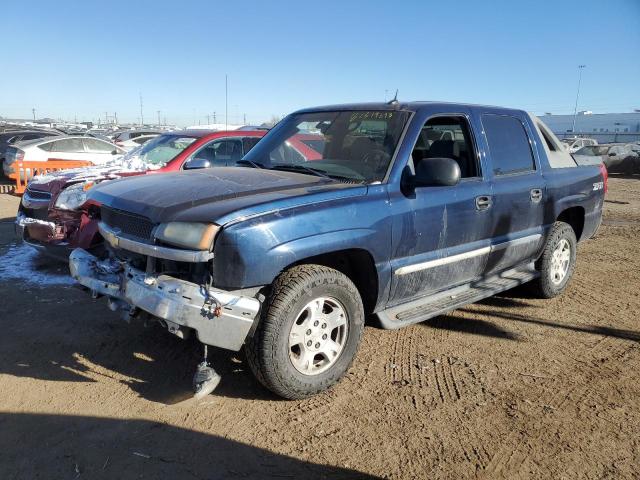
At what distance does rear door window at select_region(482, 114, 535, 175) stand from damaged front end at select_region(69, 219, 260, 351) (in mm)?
2672

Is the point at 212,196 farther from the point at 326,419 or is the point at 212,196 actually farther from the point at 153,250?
the point at 326,419

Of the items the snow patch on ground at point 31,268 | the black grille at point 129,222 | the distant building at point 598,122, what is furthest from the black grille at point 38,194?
the distant building at point 598,122

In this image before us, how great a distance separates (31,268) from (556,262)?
5.99m

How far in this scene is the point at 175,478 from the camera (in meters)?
2.55

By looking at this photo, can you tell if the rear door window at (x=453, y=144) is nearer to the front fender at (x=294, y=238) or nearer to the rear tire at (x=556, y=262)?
the front fender at (x=294, y=238)

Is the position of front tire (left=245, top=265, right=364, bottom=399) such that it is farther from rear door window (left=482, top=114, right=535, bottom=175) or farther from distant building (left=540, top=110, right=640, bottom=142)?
distant building (left=540, top=110, right=640, bottom=142)

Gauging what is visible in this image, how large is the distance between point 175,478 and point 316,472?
0.71m

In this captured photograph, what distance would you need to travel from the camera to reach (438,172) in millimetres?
3428

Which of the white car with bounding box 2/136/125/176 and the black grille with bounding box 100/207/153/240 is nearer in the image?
the black grille with bounding box 100/207/153/240

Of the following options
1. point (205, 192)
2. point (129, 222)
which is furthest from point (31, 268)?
point (205, 192)

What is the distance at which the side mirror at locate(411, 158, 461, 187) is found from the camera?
135 inches

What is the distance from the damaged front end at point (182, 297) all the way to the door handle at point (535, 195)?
299 cm

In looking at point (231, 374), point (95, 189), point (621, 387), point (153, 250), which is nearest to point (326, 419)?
point (231, 374)

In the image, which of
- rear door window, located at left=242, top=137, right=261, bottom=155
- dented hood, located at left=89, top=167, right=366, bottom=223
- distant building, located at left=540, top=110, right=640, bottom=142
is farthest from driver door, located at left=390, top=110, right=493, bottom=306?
distant building, located at left=540, top=110, right=640, bottom=142
